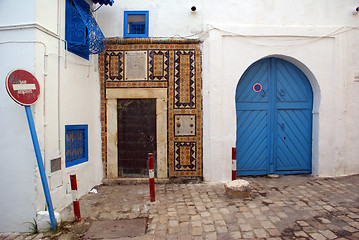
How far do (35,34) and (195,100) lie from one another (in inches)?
126

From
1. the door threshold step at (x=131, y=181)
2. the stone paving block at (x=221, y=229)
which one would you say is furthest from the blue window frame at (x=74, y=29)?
the stone paving block at (x=221, y=229)

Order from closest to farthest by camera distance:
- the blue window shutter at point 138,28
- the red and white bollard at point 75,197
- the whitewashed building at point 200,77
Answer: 1. the red and white bollard at point 75,197
2. the whitewashed building at point 200,77
3. the blue window shutter at point 138,28

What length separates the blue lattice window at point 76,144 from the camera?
163 inches

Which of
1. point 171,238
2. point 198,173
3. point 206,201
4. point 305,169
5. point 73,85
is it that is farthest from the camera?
point 305,169

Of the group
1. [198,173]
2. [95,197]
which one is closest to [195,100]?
[198,173]

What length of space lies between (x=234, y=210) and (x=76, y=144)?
324 centimetres

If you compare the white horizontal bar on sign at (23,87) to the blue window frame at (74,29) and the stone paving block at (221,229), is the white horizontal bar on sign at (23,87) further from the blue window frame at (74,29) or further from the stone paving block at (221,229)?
the stone paving block at (221,229)

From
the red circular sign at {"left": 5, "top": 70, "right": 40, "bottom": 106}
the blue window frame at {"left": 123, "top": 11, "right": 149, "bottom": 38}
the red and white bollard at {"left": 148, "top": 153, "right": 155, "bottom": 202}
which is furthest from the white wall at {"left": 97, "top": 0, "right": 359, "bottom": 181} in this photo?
the red circular sign at {"left": 5, "top": 70, "right": 40, "bottom": 106}

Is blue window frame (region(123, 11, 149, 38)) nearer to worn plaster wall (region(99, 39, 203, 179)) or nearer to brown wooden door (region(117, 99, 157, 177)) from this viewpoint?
worn plaster wall (region(99, 39, 203, 179))

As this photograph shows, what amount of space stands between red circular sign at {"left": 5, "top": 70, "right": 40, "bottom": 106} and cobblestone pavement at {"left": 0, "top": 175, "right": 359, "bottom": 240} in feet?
6.34

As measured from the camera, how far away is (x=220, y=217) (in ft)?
11.2

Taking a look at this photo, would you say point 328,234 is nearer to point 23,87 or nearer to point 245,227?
point 245,227

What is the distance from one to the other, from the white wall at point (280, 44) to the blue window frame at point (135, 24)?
127mm

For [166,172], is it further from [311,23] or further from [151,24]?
[311,23]
